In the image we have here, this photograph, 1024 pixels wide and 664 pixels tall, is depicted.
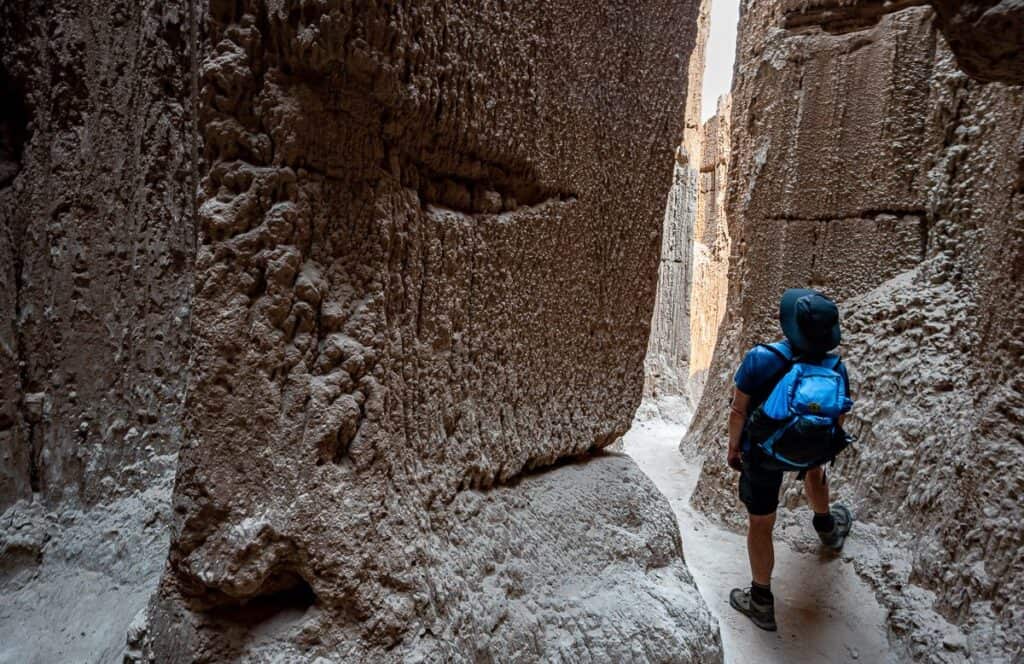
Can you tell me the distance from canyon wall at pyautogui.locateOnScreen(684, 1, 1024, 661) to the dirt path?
0.10 m

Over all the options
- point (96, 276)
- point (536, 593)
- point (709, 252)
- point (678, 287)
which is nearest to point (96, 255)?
point (96, 276)

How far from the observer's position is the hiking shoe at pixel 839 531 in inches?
94.0

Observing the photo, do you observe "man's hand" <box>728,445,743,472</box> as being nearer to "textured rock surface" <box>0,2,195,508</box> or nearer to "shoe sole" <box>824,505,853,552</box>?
"shoe sole" <box>824,505,853,552</box>

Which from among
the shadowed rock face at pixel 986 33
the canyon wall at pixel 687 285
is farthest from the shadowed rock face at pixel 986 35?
the canyon wall at pixel 687 285

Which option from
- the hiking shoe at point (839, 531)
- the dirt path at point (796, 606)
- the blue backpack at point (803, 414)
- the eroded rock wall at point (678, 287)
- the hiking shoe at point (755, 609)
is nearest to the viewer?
the blue backpack at point (803, 414)

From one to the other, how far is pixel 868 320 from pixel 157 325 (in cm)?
279

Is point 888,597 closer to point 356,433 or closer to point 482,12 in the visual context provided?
point 356,433

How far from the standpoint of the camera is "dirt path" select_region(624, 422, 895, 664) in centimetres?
201

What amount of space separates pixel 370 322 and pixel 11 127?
4.89ft

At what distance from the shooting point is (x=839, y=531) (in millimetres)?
2396

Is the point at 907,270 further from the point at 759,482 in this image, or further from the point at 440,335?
the point at 440,335

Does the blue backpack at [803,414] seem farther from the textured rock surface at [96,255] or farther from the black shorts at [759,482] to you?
the textured rock surface at [96,255]

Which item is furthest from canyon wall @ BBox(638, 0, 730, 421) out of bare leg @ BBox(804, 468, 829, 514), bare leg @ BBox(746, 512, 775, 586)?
bare leg @ BBox(746, 512, 775, 586)

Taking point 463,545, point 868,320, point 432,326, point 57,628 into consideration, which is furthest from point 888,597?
point 57,628
